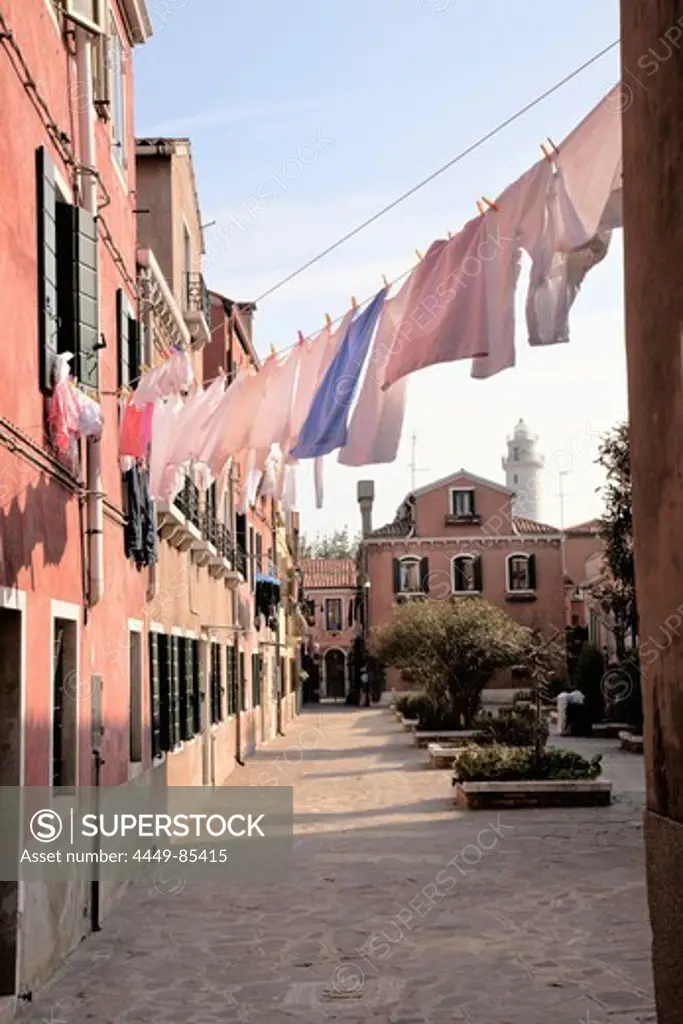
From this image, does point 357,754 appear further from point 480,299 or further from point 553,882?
point 480,299

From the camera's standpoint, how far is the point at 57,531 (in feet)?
31.5

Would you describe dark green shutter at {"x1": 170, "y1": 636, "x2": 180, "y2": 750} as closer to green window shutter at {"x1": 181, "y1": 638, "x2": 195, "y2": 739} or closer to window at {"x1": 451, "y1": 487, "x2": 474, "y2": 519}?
green window shutter at {"x1": 181, "y1": 638, "x2": 195, "y2": 739}

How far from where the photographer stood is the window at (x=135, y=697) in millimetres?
13531

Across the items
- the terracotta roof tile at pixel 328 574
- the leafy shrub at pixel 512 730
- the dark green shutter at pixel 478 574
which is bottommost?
the leafy shrub at pixel 512 730

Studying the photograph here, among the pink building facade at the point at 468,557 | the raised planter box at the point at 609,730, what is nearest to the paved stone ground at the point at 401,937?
the raised planter box at the point at 609,730

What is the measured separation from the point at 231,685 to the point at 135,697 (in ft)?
38.0

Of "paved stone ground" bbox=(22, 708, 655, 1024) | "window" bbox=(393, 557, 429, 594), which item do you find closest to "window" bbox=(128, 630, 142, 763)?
"paved stone ground" bbox=(22, 708, 655, 1024)

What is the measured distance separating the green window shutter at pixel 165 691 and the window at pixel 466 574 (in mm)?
39962

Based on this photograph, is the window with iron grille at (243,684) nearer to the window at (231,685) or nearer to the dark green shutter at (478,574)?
the window at (231,685)

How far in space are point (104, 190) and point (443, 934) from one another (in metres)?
6.80

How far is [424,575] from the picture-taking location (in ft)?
183

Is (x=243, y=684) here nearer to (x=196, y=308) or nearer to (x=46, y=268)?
(x=196, y=308)

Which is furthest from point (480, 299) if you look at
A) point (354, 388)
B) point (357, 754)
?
point (357, 754)

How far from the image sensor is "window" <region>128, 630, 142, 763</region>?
1353 cm
